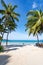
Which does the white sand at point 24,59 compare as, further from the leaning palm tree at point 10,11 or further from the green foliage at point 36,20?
the leaning palm tree at point 10,11

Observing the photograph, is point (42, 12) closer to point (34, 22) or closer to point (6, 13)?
point (34, 22)

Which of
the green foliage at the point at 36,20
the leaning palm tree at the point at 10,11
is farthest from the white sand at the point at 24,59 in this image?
the leaning palm tree at the point at 10,11

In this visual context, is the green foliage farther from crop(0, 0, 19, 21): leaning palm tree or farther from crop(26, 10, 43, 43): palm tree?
crop(0, 0, 19, 21): leaning palm tree

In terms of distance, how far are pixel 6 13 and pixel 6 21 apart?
174cm

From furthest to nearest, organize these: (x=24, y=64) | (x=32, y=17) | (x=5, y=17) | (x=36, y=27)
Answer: (x=5, y=17) < (x=32, y=17) < (x=36, y=27) < (x=24, y=64)

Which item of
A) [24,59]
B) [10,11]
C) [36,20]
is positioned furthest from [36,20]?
[24,59]

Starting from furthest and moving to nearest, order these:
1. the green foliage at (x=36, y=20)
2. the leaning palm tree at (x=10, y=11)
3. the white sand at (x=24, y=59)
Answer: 1. the leaning palm tree at (x=10, y=11)
2. the green foliage at (x=36, y=20)
3. the white sand at (x=24, y=59)

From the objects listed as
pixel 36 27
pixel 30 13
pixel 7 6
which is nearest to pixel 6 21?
pixel 7 6

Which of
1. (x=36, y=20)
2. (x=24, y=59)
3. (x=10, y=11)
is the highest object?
(x=10, y=11)

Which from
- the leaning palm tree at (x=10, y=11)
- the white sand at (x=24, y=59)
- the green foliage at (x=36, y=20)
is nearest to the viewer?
the white sand at (x=24, y=59)

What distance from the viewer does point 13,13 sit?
120ft

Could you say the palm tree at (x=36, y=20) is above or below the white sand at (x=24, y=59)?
above

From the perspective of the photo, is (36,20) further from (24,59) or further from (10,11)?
(24,59)

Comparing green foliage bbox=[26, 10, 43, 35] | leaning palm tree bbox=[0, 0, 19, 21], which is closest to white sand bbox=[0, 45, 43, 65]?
green foliage bbox=[26, 10, 43, 35]
